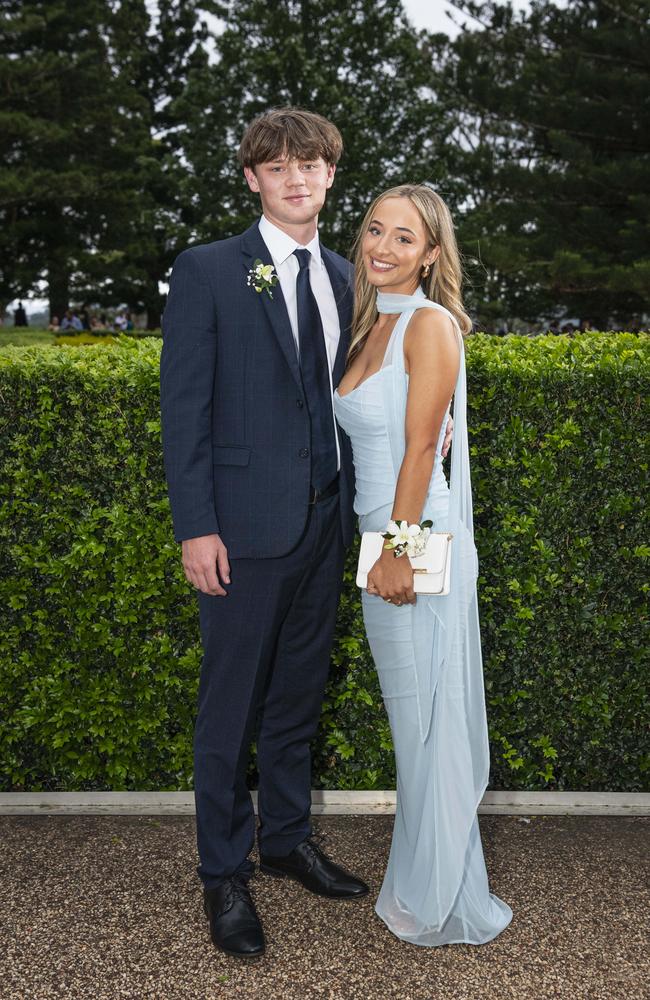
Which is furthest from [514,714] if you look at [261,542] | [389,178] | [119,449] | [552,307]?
[552,307]

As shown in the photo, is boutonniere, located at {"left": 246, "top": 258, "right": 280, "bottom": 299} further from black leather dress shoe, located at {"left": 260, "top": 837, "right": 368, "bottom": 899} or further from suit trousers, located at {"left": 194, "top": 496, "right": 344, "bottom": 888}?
black leather dress shoe, located at {"left": 260, "top": 837, "right": 368, "bottom": 899}

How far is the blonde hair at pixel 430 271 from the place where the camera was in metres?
3.17

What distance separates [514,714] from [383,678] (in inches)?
49.5

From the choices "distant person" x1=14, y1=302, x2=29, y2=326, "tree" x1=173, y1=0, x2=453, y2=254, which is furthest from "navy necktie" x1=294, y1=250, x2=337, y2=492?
"distant person" x1=14, y1=302, x2=29, y2=326

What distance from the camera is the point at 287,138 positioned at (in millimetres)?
3205

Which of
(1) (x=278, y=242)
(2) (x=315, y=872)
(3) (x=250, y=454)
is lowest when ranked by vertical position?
(2) (x=315, y=872)

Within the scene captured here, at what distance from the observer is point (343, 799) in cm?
435

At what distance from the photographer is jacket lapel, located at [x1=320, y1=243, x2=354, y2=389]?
11.1 ft

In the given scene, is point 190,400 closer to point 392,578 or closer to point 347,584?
point 392,578

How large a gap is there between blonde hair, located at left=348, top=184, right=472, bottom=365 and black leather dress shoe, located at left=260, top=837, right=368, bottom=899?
1835mm

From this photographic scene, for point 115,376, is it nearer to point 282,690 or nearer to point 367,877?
point 282,690

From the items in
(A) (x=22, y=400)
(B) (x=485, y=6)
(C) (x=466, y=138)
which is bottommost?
(A) (x=22, y=400)

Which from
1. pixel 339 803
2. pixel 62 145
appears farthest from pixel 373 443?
pixel 62 145

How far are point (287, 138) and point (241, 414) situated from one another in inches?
36.3
